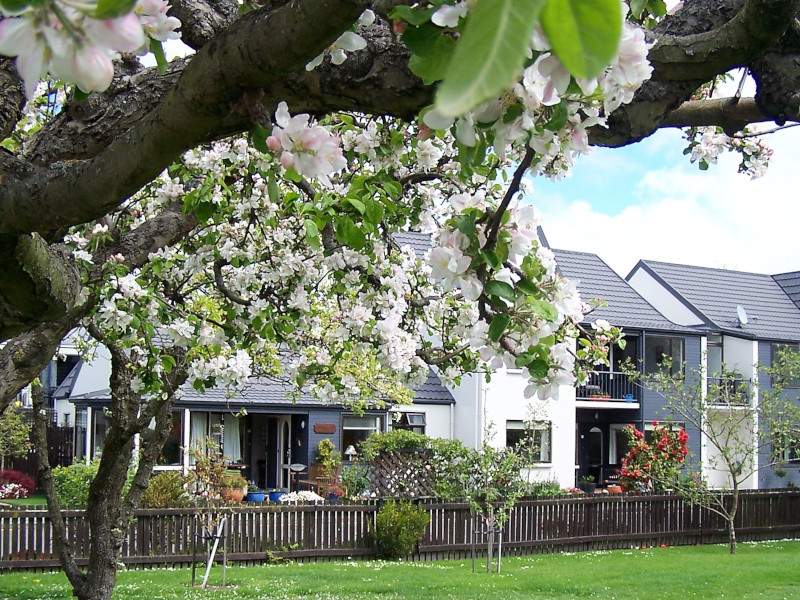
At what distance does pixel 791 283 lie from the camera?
3045cm

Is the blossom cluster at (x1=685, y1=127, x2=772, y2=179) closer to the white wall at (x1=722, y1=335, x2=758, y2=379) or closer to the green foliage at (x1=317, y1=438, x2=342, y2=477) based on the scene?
the green foliage at (x1=317, y1=438, x2=342, y2=477)

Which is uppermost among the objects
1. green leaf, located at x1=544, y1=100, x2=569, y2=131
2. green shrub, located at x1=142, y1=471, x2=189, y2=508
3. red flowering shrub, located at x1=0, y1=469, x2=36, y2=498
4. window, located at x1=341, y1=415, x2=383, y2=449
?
green leaf, located at x1=544, y1=100, x2=569, y2=131

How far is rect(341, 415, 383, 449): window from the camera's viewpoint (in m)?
22.9

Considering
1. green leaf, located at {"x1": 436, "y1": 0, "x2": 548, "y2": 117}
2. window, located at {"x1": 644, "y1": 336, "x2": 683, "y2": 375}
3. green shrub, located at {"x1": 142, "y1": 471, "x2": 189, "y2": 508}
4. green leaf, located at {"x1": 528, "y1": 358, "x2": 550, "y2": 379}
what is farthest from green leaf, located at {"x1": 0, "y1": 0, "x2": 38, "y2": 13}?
window, located at {"x1": 644, "y1": 336, "x2": 683, "y2": 375}

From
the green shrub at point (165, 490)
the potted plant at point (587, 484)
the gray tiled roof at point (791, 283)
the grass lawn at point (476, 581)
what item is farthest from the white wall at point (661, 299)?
the green shrub at point (165, 490)

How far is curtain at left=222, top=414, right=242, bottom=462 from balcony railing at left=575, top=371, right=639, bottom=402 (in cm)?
977

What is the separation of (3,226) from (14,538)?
1109 cm

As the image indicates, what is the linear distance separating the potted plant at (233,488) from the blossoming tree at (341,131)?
519 inches

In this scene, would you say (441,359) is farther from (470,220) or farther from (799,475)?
(799,475)

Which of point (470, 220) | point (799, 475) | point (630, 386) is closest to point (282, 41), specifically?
point (470, 220)

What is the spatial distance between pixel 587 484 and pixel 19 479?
1527cm

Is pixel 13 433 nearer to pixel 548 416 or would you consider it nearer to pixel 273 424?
pixel 273 424

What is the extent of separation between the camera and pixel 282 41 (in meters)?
1.59

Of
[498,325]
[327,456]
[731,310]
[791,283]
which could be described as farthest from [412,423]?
[498,325]
